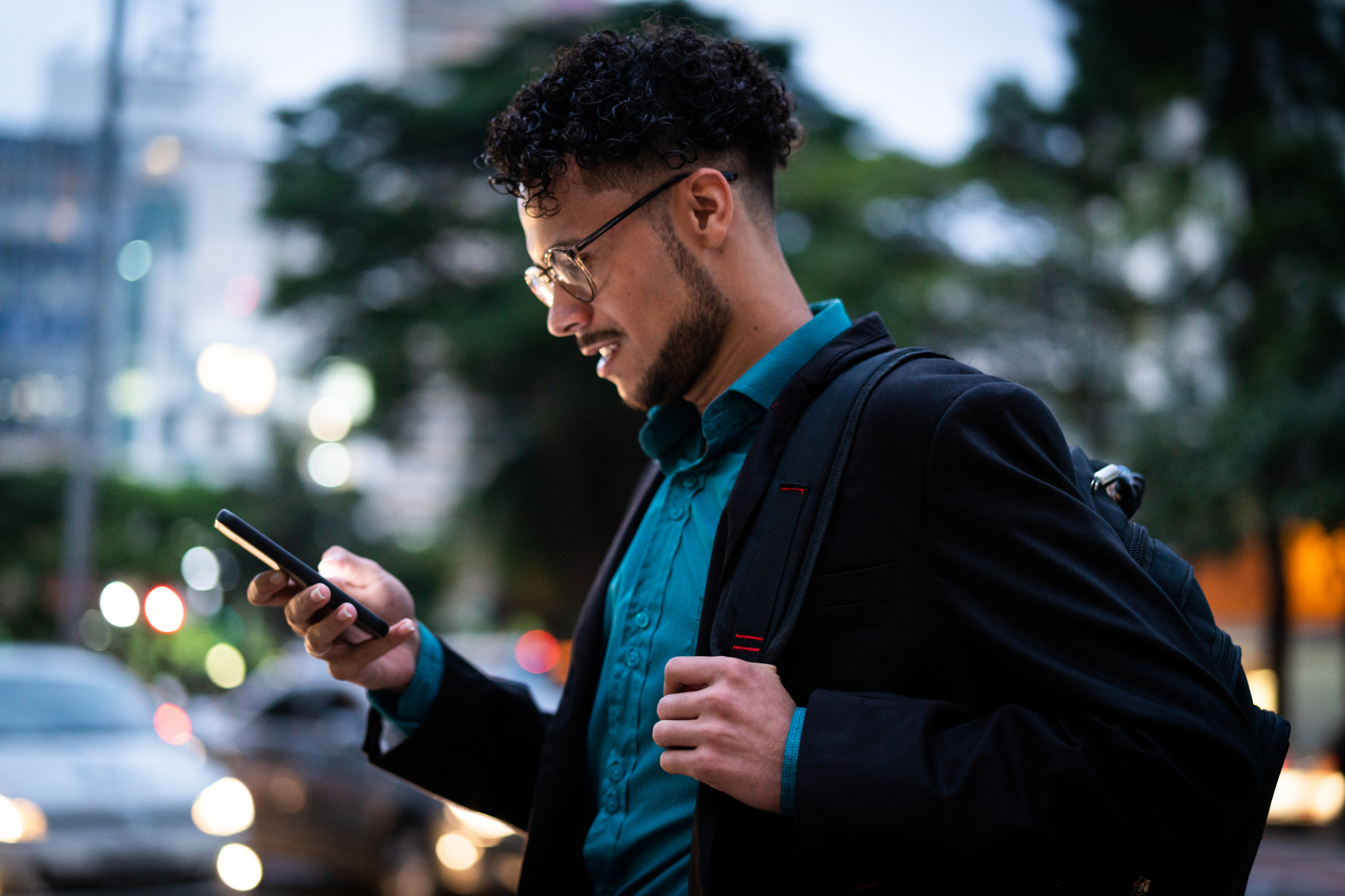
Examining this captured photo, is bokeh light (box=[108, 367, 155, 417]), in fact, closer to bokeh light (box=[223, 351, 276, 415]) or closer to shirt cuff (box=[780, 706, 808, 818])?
bokeh light (box=[223, 351, 276, 415])

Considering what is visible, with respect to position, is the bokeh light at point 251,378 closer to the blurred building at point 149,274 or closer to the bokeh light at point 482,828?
the blurred building at point 149,274

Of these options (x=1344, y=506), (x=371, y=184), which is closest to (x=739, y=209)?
(x=1344, y=506)

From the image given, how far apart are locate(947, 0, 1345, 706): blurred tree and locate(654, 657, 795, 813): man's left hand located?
40.6 feet

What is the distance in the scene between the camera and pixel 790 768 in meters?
1.38

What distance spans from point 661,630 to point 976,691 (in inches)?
19.8

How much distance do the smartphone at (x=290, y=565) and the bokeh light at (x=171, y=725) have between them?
21.4 ft

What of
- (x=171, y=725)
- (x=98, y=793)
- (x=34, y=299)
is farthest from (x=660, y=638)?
(x=34, y=299)

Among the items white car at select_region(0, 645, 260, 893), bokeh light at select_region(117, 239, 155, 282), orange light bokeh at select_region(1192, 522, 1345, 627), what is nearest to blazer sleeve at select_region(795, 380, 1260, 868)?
white car at select_region(0, 645, 260, 893)

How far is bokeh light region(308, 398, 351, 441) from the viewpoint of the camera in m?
20.2

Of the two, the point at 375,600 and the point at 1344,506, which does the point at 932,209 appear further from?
the point at 375,600

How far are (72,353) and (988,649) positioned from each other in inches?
1357

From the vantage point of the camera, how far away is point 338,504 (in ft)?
140

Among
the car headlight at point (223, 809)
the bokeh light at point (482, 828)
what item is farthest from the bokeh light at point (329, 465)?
the bokeh light at point (482, 828)

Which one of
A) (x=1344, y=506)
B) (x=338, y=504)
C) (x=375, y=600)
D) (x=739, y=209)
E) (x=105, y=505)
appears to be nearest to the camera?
(x=739, y=209)
